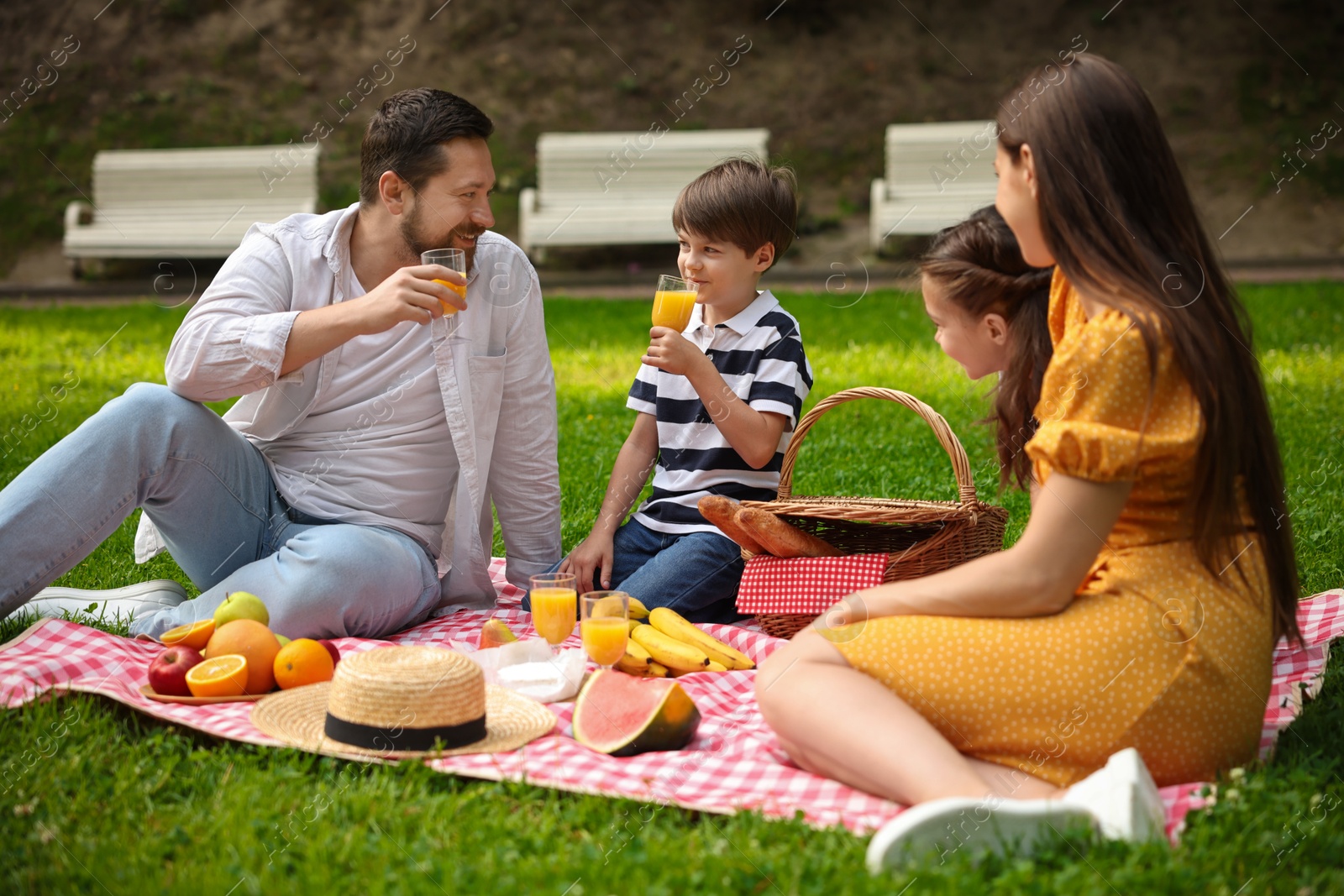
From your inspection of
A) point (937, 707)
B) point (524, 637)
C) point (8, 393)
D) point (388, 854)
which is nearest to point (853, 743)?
point (937, 707)

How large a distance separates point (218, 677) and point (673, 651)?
113 cm

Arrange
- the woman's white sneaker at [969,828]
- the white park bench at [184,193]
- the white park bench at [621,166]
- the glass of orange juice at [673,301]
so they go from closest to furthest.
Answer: the woman's white sneaker at [969,828] < the glass of orange juice at [673,301] < the white park bench at [184,193] < the white park bench at [621,166]

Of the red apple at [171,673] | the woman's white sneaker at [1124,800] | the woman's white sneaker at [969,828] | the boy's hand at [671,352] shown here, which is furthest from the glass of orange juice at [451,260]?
the woman's white sneaker at [1124,800]

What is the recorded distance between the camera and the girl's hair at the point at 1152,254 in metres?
2.28

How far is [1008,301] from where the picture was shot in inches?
120

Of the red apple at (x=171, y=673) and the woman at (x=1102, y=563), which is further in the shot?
the red apple at (x=171, y=673)

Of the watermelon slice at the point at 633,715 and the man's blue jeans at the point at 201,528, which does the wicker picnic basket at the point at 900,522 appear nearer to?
the watermelon slice at the point at 633,715

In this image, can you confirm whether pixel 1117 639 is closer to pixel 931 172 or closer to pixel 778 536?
pixel 778 536

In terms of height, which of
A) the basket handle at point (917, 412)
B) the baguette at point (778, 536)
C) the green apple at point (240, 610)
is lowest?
the green apple at point (240, 610)

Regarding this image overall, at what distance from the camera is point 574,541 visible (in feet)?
15.4

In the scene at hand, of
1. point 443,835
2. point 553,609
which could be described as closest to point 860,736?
point 443,835

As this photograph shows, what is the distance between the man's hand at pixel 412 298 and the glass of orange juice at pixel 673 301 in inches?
22.2

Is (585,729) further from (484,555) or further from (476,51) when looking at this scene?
(476,51)

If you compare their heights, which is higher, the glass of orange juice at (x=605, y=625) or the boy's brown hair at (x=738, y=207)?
the boy's brown hair at (x=738, y=207)
